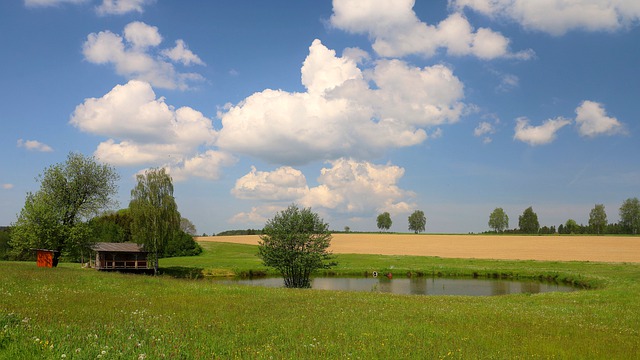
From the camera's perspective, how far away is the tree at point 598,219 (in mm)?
189875

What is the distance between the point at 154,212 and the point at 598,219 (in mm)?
198796

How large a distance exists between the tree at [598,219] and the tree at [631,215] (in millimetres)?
6874

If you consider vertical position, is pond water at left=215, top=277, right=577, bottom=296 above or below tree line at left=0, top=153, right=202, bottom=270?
below

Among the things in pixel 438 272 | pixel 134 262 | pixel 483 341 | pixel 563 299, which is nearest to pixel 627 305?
pixel 563 299

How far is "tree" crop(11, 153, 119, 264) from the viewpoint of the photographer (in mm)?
47812

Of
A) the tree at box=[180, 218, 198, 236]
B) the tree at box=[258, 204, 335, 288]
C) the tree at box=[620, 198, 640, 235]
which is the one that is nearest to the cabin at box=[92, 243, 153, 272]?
the tree at box=[258, 204, 335, 288]

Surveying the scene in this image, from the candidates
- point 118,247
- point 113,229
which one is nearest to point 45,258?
point 118,247

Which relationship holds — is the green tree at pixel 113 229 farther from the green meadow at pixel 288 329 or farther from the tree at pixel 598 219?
the tree at pixel 598 219

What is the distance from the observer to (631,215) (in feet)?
593

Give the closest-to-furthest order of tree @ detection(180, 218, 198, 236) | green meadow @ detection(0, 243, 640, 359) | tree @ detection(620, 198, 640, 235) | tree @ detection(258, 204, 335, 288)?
green meadow @ detection(0, 243, 640, 359)
tree @ detection(258, 204, 335, 288)
tree @ detection(180, 218, 198, 236)
tree @ detection(620, 198, 640, 235)

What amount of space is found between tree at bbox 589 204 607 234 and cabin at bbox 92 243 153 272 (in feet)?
645

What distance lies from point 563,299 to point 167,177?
53.8m

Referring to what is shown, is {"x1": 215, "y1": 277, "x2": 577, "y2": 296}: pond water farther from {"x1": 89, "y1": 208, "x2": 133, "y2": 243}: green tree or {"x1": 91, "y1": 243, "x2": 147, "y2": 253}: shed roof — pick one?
{"x1": 89, "y1": 208, "x2": 133, "y2": 243}: green tree

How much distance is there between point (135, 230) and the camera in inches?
2411
